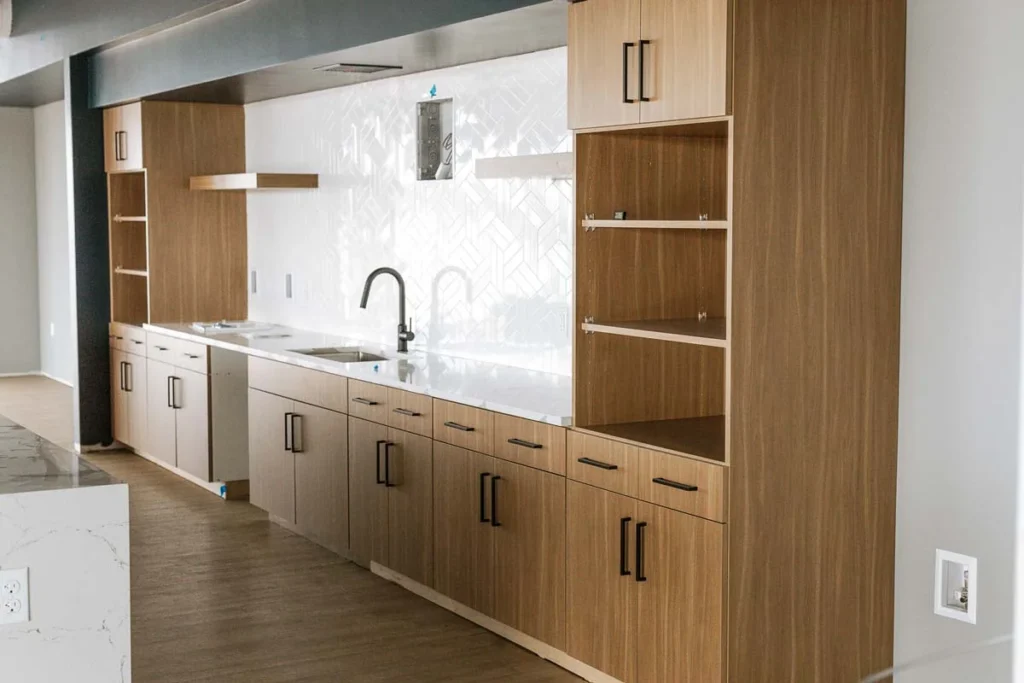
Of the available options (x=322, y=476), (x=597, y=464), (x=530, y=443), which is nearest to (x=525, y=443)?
(x=530, y=443)

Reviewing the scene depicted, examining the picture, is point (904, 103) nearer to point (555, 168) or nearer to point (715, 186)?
point (715, 186)

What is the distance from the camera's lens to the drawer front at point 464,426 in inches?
165

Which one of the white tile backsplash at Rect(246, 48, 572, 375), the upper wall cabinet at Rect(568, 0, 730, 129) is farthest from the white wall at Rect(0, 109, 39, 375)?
the upper wall cabinet at Rect(568, 0, 730, 129)

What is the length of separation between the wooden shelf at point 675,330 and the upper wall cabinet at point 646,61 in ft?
1.89

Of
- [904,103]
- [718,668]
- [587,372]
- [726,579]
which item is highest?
[904,103]

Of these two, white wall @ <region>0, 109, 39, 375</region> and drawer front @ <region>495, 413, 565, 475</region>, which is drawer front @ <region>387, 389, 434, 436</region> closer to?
drawer front @ <region>495, 413, 565, 475</region>

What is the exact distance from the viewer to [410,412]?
15.2 ft

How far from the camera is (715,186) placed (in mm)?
3953

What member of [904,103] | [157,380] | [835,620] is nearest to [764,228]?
[904,103]

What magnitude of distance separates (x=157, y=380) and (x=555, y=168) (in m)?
3.77

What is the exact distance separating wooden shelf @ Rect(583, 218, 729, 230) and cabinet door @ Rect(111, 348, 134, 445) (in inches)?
187

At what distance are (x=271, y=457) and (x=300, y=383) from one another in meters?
0.52

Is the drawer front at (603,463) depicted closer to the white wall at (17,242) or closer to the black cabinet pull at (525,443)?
the black cabinet pull at (525,443)

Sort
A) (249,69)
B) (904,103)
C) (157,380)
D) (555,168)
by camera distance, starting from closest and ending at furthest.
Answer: (904,103)
(555,168)
(249,69)
(157,380)
